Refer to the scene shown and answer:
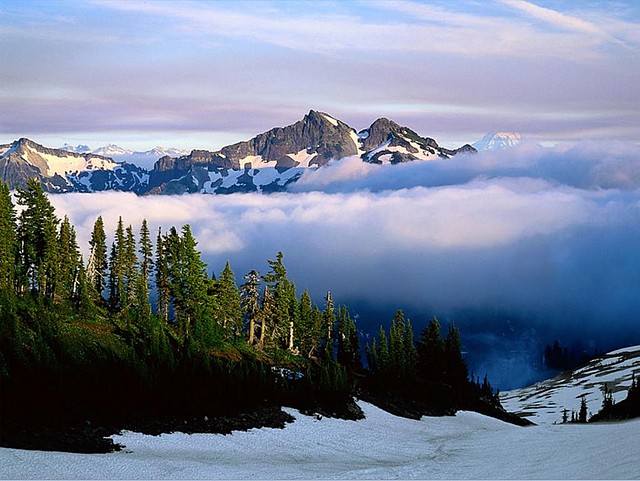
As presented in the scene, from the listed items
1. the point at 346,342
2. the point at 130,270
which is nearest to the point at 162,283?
the point at 130,270

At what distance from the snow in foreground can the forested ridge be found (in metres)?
2.99

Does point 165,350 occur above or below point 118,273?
below

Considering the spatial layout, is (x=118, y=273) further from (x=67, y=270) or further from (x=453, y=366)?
(x=453, y=366)

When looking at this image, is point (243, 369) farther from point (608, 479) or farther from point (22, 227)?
point (22, 227)

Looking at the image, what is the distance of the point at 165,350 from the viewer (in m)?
58.1

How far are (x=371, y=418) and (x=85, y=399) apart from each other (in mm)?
34500

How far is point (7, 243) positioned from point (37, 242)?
25.0 ft

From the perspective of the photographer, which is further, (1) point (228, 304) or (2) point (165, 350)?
(1) point (228, 304)

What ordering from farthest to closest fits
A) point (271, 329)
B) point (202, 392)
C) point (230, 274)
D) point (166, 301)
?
point (271, 329)
point (230, 274)
point (166, 301)
point (202, 392)

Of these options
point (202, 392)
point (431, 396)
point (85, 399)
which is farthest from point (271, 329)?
point (85, 399)

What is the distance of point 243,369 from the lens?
59.7 metres

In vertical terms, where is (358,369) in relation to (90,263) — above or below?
below

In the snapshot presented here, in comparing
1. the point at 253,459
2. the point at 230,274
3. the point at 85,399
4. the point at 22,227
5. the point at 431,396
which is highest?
the point at 22,227

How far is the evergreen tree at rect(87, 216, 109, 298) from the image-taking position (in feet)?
334
